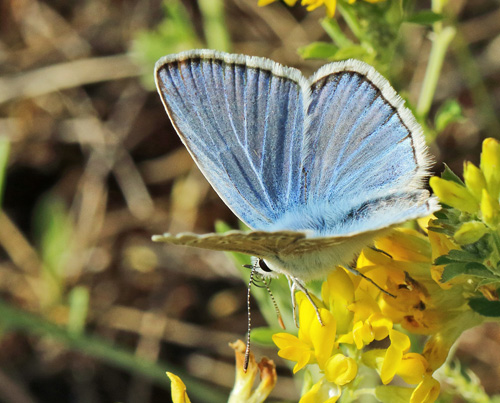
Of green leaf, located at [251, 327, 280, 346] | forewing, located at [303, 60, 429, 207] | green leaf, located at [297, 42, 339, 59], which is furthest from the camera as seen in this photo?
green leaf, located at [297, 42, 339, 59]

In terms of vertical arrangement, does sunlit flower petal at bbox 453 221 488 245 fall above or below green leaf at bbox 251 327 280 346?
above

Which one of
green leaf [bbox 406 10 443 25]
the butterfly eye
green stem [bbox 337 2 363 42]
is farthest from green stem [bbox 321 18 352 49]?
the butterfly eye

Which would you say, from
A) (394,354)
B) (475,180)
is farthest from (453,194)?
(394,354)

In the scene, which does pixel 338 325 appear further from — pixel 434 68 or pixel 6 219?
pixel 6 219

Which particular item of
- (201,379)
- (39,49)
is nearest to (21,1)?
(39,49)

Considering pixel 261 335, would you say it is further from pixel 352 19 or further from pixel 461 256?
pixel 352 19

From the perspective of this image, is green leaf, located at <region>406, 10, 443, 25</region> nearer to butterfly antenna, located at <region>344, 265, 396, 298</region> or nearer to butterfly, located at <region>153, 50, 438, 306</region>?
butterfly, located at <region>153, 50, 438, 306</region>

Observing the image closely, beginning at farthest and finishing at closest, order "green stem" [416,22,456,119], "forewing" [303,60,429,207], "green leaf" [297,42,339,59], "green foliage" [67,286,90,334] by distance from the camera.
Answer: "green foliage" [67,286,90,334]
"green stem" [416,22,456,119]
"green leaf" [297,42,339,59]
"forewing" [303,60,429,207]
